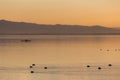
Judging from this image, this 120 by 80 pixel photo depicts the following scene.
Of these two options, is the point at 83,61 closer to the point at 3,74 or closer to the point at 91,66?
the point at 91,66

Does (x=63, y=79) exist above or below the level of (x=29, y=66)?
below

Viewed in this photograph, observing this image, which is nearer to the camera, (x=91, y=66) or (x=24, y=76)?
(x=24, y=76)

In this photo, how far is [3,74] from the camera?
16.2 meters

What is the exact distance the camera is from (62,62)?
20.4m

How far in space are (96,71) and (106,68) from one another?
1.03m

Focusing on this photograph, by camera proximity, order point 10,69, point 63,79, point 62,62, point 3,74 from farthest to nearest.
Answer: point 62,62 → point 10,69 → point 3,74 → point 63,79

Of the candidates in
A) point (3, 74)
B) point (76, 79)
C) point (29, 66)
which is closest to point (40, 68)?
point (29, 66)

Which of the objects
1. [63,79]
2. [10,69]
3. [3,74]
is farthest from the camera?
[10,69]

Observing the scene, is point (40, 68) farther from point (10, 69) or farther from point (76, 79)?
point (76, 79)

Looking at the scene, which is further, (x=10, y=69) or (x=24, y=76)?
(x=10, y=69)

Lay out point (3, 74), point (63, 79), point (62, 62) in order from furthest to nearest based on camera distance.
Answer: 1. point (62, 62)
2. point (3, 74)
3. point (63, 79)

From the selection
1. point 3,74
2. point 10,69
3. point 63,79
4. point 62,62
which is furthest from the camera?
point 62,62

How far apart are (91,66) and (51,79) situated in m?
4.02

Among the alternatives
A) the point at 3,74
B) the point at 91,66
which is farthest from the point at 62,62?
the point at 3,74
